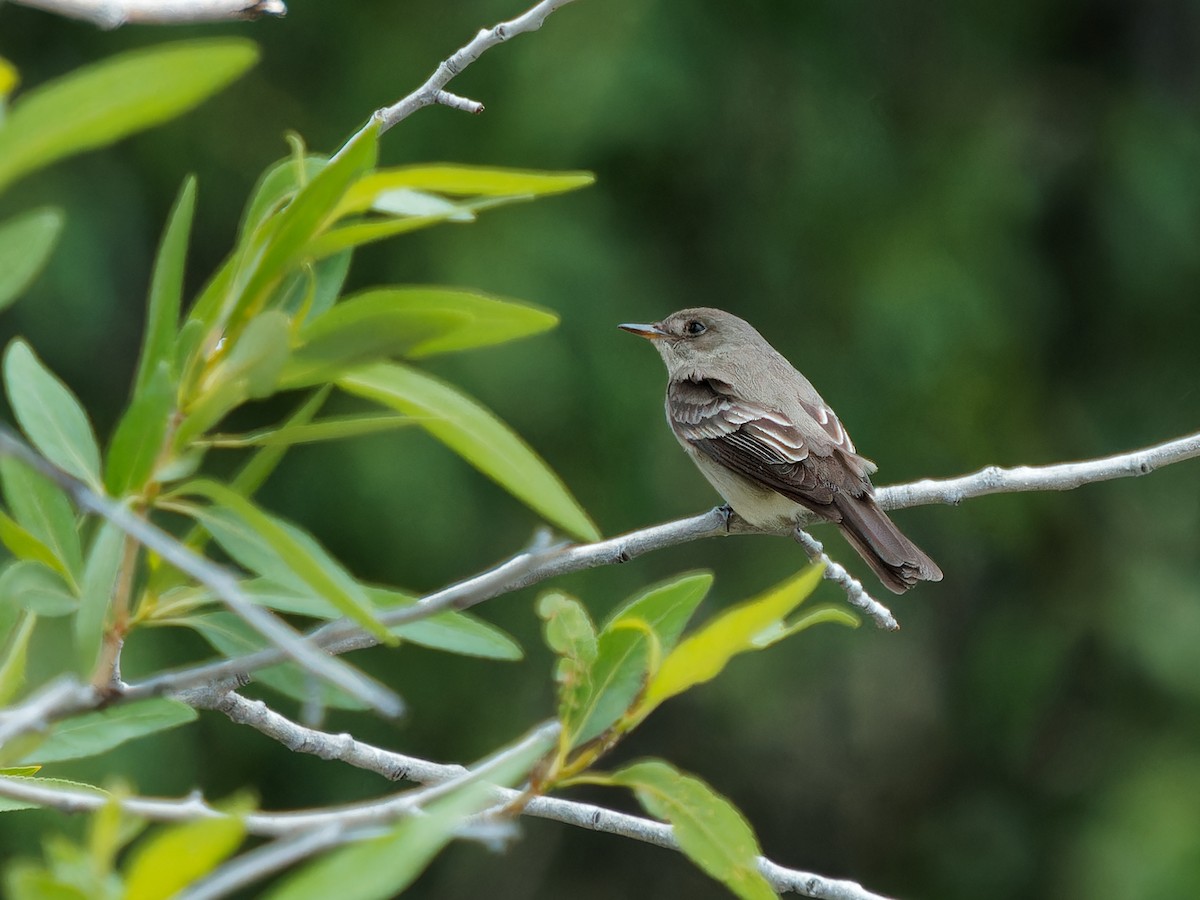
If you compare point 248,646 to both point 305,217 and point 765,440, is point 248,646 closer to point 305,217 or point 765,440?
point 305,217

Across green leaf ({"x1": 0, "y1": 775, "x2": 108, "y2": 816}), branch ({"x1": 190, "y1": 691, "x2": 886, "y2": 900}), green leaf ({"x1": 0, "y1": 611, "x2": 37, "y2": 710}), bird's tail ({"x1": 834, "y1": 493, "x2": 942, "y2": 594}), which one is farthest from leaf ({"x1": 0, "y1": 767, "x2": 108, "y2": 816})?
bird's tail ({"x1": 834, "y1": 493, "x2": 942, "y2": 594})

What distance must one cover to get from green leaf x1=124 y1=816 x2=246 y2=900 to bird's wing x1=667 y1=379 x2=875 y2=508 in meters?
3.81

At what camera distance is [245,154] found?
838 cm

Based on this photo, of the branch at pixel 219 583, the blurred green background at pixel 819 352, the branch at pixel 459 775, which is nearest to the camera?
the branch at pixel 219 583

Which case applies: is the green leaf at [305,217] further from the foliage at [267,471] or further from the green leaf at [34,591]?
the green leaf at [34,591]

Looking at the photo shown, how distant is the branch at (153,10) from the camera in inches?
60.7

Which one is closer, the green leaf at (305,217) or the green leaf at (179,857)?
the green leaf at (179,857)

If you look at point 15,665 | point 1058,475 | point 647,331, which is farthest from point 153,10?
point 647,331

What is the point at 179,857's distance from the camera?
1.14 m

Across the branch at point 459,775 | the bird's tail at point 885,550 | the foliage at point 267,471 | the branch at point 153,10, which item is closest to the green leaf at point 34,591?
the foliage at point 267,471

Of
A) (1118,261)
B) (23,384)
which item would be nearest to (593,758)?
(23,384)

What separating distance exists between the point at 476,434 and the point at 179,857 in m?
0.49

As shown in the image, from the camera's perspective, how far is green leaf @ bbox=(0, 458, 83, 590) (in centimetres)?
164

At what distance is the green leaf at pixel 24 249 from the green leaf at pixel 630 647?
0.69 meters
